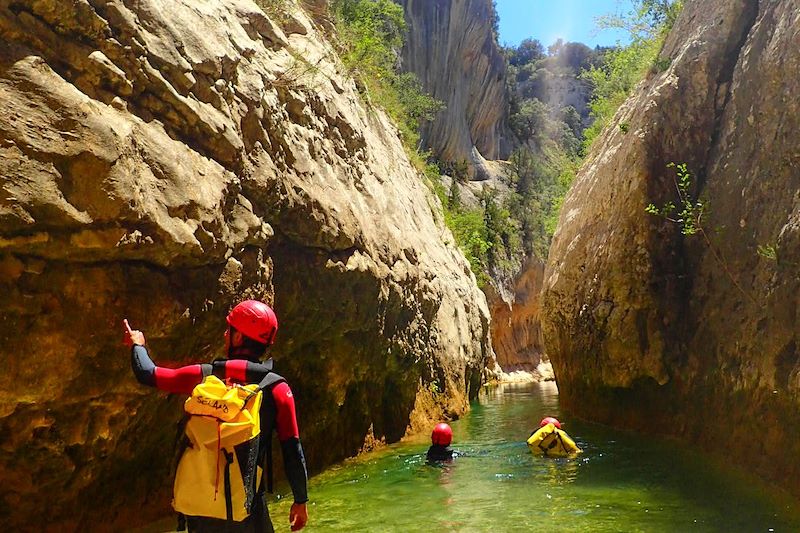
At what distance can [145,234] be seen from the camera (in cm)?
431

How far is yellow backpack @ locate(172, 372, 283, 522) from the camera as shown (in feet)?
8.58

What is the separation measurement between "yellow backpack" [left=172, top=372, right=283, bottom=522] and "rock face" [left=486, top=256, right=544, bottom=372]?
2887 centimetres

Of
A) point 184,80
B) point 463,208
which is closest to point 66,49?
point 184,80

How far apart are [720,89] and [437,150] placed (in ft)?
85.8

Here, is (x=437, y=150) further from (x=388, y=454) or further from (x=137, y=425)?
(x=137, y=425)

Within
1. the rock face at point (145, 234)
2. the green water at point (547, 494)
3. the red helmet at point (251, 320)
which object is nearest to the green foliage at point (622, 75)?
the rock face at point (145, 234)

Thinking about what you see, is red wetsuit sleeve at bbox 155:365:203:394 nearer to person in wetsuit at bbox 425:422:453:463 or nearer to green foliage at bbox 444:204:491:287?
person in wetsuit at bbox 425:422:453:463

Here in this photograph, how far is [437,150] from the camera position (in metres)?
33.8

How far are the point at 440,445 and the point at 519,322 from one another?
2724 cm

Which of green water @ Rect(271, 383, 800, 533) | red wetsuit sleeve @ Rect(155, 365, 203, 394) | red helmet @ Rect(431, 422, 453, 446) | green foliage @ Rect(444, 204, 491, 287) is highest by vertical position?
green foliage @ Rect(444, 204, 491, 287)

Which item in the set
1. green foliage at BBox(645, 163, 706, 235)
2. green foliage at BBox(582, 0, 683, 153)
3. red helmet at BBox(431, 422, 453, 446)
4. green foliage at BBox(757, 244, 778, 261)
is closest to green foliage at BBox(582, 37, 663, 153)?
green foliage at BBox(582, 0, 683, 153)

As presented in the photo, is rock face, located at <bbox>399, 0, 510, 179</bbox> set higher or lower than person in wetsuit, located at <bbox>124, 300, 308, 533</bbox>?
higher

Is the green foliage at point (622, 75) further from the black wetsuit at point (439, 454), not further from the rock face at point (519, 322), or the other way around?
the rock face at point (519, 322)

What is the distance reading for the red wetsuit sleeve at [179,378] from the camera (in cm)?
284
